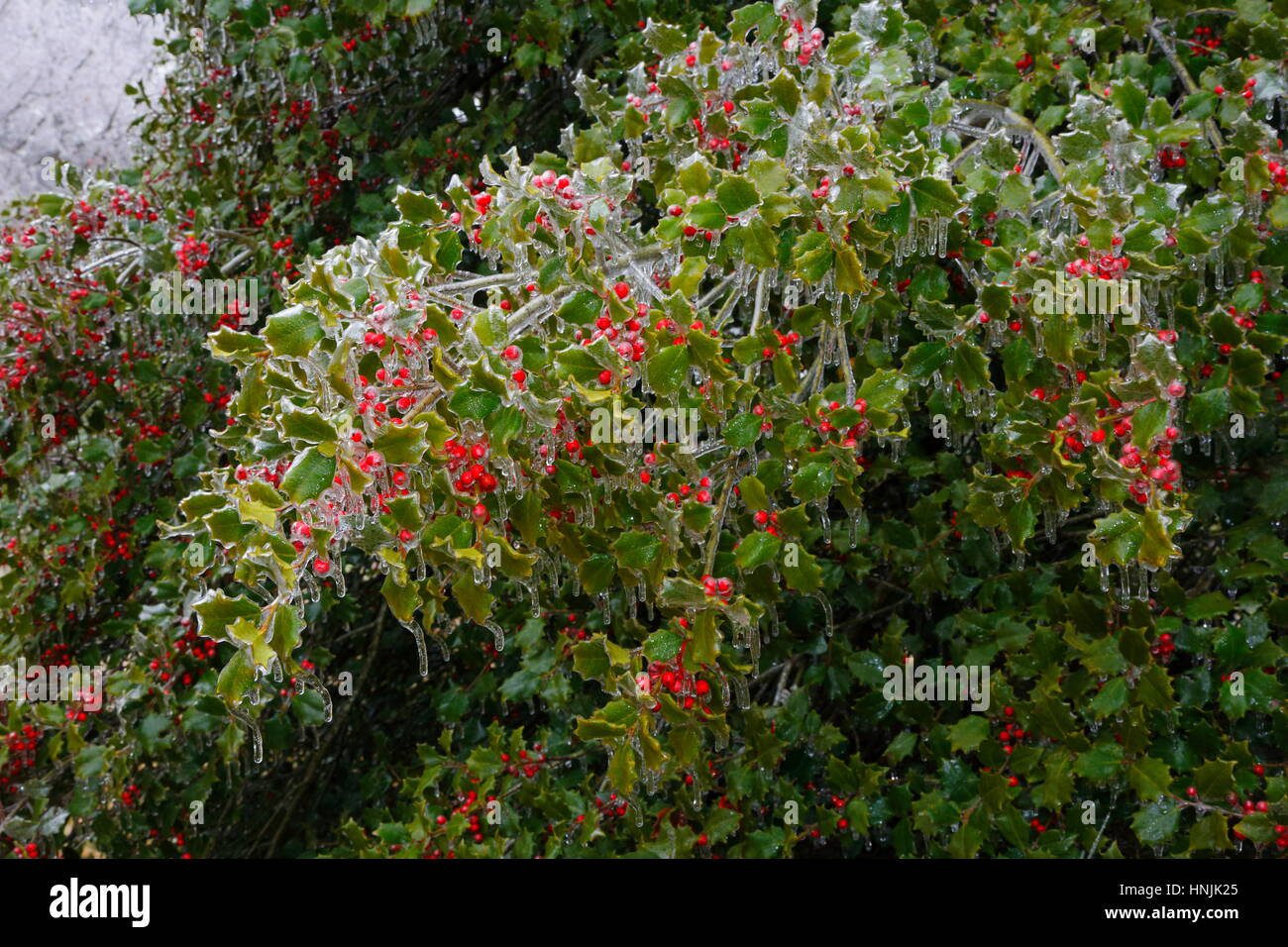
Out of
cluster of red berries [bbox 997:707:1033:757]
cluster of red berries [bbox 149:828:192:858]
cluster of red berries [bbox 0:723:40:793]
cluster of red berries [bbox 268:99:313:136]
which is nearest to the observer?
cluster of red berries [bbox 997:707:1033:757]

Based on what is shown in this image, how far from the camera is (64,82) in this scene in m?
7.86

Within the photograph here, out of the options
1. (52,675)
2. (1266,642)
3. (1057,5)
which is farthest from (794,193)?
(52,675)

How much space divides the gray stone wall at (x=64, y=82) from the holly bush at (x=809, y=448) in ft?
18.8

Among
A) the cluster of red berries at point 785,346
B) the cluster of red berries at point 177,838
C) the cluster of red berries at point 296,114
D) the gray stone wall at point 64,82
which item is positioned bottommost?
the cluster of red berries at point 177,838

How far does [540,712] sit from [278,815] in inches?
35.5

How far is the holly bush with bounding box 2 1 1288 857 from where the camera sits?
1451 millimetres

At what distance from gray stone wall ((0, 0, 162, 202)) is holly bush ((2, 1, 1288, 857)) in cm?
572

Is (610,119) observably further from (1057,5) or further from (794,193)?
(1057,5)

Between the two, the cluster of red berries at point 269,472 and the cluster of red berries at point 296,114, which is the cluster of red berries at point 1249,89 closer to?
the cluster of red berries at point 269,472

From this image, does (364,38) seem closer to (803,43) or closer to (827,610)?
(803,43)

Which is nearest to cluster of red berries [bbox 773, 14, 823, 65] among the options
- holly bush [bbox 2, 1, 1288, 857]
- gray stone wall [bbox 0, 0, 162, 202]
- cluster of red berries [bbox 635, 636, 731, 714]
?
holly bush [bbox 2, 1, 1288, 857]

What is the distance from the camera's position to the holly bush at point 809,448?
1451 millimetres

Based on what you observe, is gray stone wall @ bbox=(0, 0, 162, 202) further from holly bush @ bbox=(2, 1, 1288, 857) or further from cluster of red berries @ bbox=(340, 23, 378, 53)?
holly bush @ bbox=(2, 1, 1288, 857)

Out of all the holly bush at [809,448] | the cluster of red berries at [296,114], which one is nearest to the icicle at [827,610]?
the holly bush at [809,448]
